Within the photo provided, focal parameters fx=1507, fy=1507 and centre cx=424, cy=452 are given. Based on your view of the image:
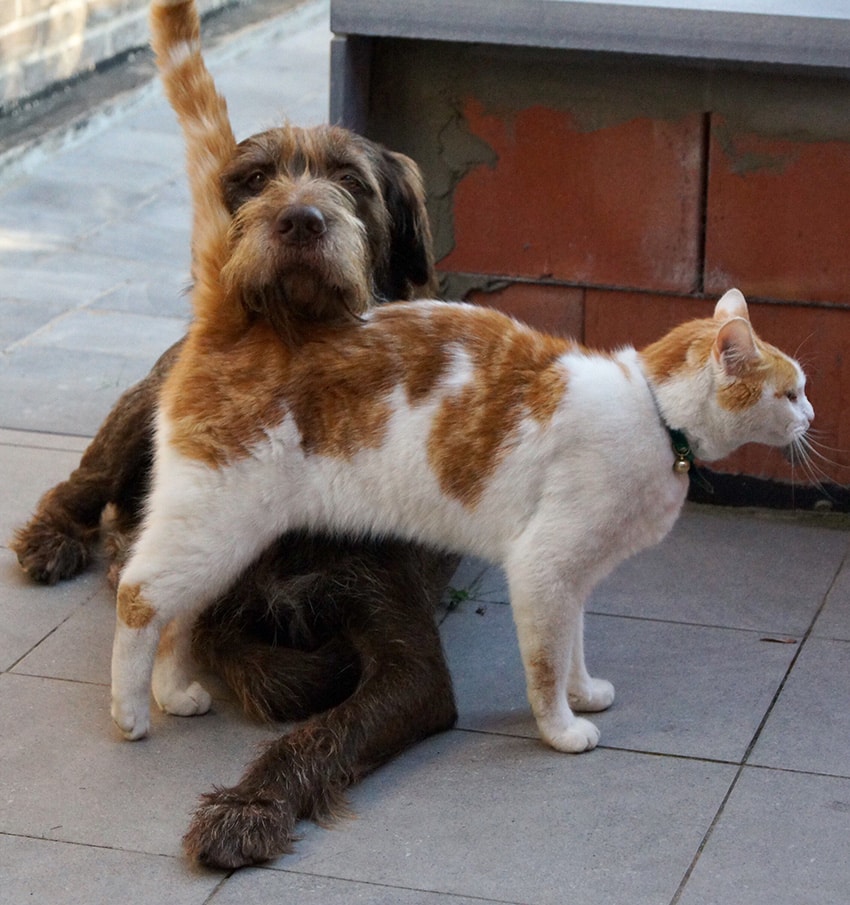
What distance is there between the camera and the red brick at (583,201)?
5.02 m

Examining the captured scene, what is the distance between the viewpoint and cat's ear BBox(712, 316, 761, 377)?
3.33 m

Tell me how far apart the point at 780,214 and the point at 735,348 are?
175 cm

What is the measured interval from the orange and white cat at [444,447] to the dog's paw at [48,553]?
3.46 feet

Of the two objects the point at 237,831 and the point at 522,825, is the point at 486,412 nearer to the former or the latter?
the point at 522,825

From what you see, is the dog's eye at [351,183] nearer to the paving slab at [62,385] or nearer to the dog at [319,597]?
the dog at [319,597]

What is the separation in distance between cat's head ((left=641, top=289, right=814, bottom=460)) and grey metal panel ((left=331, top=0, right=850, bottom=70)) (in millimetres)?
1548

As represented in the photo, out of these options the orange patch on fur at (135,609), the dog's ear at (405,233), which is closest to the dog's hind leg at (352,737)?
the orange patch on fur at (135,609)

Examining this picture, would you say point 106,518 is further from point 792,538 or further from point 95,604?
point 792,538

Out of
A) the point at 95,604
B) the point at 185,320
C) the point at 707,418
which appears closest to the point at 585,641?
the point at 707,418

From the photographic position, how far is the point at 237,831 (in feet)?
10.5

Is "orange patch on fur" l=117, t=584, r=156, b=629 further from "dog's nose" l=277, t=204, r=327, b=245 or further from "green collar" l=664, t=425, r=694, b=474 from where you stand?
"green collar" l=664, t=425, r=694, b=474

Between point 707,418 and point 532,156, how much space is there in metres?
1.96

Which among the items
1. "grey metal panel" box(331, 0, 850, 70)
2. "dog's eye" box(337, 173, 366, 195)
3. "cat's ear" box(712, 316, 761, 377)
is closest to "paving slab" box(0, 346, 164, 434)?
"grey metal panel" box(331, 0, 850, 70)

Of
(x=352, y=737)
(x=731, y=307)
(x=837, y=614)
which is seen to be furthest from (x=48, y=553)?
(x=837, y=614)
